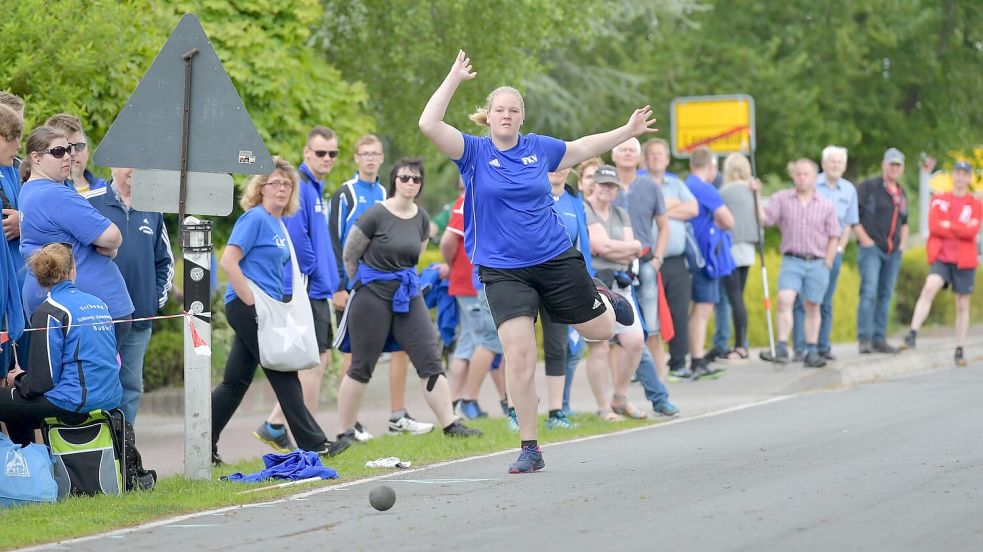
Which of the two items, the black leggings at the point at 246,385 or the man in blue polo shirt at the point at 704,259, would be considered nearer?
the black leggings at the point at 246,385

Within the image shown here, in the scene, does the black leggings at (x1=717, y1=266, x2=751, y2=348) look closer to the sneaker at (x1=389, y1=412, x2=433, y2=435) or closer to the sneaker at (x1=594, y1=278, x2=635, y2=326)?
the sneaker at (x1=389, y1=412, x2=433, y2=435)

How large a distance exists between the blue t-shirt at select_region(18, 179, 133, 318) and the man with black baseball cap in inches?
433

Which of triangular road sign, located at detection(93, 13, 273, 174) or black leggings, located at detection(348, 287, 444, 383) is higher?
triangular road sign, located at detection(93, 13, 273, 174)

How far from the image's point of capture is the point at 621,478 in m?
8.95

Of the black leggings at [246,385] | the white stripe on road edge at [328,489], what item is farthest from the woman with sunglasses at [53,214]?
the white stripe on road edge at [328,489]

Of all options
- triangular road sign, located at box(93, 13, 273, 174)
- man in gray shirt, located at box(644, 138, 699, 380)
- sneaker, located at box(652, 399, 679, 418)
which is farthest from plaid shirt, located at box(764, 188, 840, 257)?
triangular road sign, located at box(93, 13, 273, 174)

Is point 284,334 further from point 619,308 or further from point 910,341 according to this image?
point 910,341

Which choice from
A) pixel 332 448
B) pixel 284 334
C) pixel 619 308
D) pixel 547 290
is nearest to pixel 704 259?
pixel 619 308

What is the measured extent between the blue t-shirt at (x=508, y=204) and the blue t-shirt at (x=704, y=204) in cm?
737

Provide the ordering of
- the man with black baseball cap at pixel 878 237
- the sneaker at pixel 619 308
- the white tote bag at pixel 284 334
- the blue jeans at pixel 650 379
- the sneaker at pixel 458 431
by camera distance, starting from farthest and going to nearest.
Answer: the man with black baseball cap at pixel 878 237 → the blue jeans at pixel 650 379 → the sneaker at pixel 458 431 → the white tote bag at pixel 284 334 → the sneaker at pixel 619 308

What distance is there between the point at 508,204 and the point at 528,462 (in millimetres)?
1419

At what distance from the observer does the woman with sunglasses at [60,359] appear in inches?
348

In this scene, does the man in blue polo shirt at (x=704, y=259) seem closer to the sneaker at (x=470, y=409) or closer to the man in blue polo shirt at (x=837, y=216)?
the man in blue polo shirt at (x=837, y=216)

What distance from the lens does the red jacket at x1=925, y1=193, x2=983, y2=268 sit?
18.4 metres
